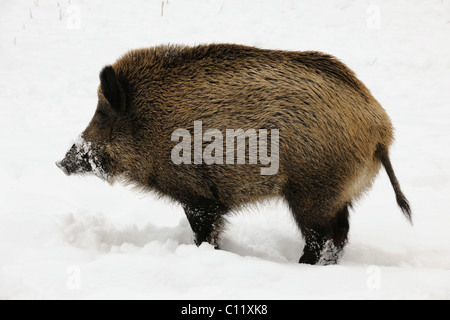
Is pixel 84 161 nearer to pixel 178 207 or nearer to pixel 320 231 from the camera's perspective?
pixel 178 207

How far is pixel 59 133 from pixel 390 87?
5.29m

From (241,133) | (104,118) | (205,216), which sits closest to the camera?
(241,133)

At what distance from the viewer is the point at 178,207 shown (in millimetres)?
4586

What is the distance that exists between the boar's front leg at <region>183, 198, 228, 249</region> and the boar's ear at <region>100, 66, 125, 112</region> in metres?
0.89

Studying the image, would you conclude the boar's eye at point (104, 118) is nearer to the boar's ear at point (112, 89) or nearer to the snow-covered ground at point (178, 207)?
the boar's ear at point (112, 89)

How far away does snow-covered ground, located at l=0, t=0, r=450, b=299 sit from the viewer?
8.13ft

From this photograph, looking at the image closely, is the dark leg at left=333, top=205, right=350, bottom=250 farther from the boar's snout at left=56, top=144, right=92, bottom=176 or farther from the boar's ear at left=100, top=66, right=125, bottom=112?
the boar's snout at left=56, top=144, right=92, bottom=176

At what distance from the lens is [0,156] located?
4.76m

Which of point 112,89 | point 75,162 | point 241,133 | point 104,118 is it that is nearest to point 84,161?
point 75,162

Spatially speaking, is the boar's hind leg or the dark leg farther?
the dark leg

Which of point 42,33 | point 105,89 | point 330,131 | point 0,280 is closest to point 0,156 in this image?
point 105,89

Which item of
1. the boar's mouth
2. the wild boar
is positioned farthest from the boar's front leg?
the boar's mouth

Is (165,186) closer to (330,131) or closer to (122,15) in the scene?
(330,131)

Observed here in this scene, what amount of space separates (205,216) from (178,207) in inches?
52.2
